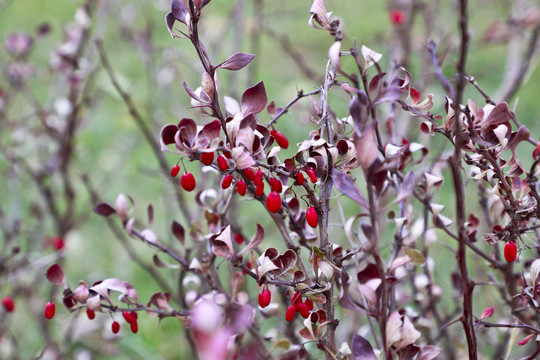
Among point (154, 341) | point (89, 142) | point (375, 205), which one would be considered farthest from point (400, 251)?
point (89, 142)

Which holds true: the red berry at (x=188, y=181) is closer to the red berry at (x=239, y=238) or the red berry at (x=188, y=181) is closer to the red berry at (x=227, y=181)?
the red berry at (x=227, y=181)

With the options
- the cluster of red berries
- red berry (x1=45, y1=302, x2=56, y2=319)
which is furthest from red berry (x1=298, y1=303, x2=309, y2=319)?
red berry (x1=45, y1=302, x2=56, y2=319)

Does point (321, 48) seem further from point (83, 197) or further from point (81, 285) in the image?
point (81, 285)

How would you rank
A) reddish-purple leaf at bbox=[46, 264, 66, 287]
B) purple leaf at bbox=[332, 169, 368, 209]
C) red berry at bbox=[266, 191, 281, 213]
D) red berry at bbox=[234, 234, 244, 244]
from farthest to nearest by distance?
red berry at bbox=[234, 234, 244, 244] < reddish-purple leaf at bbox=[46, 264, 66, 287] < red berry at bbox=[266, 191, 281, 213] < purple leaf at bbox=[332, 169, 368, 209]

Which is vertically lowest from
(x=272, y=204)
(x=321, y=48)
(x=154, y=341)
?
(x=154, y=341)

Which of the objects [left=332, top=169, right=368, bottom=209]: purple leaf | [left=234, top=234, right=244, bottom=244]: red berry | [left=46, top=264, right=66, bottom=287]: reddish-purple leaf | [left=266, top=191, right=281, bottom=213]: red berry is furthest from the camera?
[left=234, top=234, right=244, bottom=244]: red berry

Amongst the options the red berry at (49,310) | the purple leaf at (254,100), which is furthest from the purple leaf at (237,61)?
the red berry at (49,310)

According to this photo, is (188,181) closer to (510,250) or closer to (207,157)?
(207,157)

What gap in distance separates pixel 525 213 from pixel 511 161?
2.4 inches

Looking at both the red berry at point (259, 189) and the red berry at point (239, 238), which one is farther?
the red berry at point (239, 238)

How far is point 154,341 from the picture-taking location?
5.94ft

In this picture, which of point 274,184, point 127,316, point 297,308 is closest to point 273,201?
point 274,184

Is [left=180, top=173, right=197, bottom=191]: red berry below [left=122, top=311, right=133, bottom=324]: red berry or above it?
above

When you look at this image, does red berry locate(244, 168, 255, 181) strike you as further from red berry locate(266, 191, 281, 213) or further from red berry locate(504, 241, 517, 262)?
red berry locate(504, 241, 517, 262)
